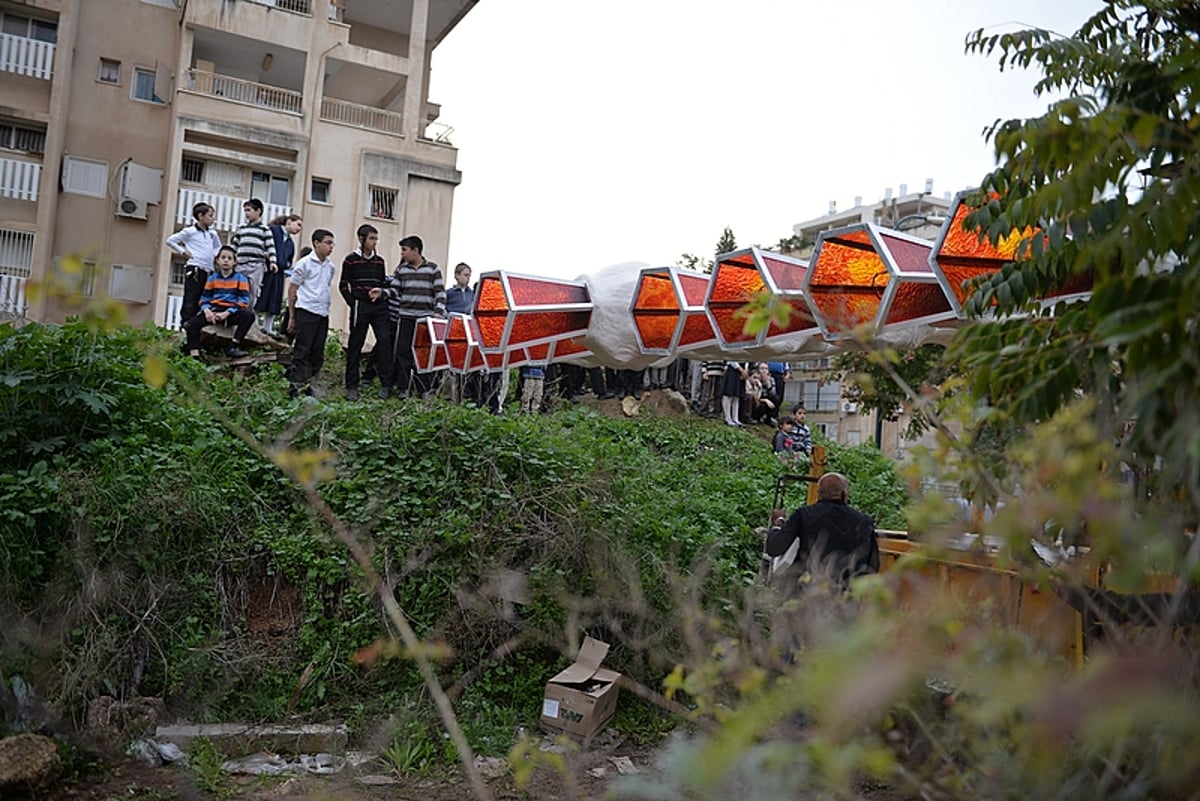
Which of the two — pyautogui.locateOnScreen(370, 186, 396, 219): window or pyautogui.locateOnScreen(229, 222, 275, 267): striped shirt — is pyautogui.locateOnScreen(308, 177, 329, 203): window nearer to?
pyautogui.locateOnScreen(370, 186, 396, 219): window

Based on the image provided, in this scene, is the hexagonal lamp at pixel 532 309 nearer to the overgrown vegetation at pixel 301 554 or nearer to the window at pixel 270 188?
the overgrown vegetation at pixel 301 554

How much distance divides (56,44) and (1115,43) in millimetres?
24330

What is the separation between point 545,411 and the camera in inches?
590

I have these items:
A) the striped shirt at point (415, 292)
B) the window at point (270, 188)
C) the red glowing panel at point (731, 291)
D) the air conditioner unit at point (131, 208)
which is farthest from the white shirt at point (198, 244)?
the window at point (270, 188)

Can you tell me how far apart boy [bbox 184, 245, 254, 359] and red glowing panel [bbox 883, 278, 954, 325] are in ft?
30.5

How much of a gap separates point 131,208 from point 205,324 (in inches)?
509

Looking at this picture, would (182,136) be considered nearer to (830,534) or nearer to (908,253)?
(830,534)

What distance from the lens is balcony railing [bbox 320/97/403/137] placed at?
2519cm

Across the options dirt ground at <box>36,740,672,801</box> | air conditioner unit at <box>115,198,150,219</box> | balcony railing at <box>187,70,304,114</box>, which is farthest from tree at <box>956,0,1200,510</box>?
balcony railing at <box>187,70,304,114</box>

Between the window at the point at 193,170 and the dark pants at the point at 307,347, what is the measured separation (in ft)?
49.0

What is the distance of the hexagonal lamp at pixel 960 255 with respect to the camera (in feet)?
14.3

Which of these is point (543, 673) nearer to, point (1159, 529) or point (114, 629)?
point (114, 629)

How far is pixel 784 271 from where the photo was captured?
5.29 meters

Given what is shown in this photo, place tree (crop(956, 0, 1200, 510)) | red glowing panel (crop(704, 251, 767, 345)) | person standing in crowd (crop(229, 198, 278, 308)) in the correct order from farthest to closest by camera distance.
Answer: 1. person standing in crowd (crop(229, 198, 278, 308))
2. red glowing panel (crop(704, 251, 767, 345))
3. tree (crop(956, 0, 1200, 510))
